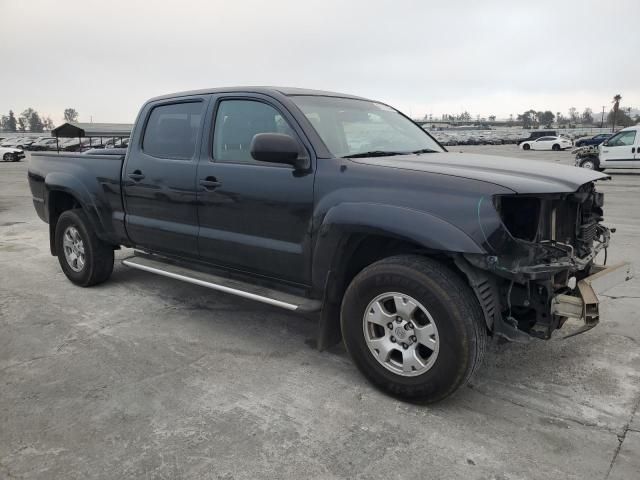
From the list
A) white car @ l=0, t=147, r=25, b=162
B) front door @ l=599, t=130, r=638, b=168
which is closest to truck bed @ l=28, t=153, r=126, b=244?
front door @ l=599, t=130, r=638, b=168

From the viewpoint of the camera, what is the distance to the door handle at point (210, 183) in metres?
3.95

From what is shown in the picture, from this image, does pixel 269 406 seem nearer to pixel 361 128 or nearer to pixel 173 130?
pixel 361 128

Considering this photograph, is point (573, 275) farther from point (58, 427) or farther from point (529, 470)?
point (58, 427)

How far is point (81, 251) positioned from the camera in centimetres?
539

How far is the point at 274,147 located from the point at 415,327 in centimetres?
138

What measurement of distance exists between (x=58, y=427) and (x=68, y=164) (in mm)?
3264

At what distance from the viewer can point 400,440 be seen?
2.75m

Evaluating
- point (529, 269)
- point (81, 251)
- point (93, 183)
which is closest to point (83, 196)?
point (93, 183)

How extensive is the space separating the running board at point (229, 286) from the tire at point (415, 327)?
371 millimetres

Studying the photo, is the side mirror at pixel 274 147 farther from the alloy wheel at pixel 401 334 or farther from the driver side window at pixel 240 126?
the alloy wheel at pixel 401 334

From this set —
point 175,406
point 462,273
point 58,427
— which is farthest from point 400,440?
point 58,427

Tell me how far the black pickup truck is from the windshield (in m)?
0.02

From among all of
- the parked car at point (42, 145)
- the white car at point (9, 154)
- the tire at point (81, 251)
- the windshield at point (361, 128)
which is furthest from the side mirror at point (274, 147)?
the parked car at point (42, 145)

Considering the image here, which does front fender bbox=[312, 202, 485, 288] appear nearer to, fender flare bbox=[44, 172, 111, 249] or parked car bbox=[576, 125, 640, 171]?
fender flare bbox=[44, 172, 111, 249]
